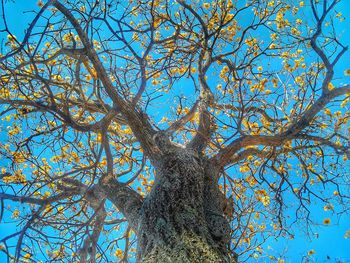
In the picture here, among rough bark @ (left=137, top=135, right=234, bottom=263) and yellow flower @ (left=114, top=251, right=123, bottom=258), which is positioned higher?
yellow flower @ (left=114, top=251, right=123, bottom=258)

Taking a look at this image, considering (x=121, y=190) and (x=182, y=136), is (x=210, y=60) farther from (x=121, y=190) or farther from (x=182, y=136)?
(x=121, y=190)

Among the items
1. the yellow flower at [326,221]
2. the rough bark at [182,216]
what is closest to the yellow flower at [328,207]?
the yellow flower at [326,221]

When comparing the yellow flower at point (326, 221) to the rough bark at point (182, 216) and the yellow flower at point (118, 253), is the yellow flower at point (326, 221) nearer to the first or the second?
the rough bark at point (182, 216)

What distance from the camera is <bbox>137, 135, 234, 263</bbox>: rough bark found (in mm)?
2570

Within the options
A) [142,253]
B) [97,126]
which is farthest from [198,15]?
[142,253]

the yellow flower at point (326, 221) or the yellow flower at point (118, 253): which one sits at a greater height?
the yellow flower at point (118, 253)

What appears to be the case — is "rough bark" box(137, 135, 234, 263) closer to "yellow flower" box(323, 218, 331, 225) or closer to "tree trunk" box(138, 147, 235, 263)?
"tree trunk" box(138, 147, 235, 263)

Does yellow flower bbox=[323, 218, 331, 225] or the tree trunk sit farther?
yellow flower bbox=[323, 218, 331, 225]

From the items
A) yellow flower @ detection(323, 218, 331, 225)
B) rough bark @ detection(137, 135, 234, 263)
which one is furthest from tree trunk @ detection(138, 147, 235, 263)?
yellow flower @ detection(323, 218, 331, 225)

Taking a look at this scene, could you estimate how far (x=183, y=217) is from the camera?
2.89 meters

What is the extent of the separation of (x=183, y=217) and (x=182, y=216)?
2 cm

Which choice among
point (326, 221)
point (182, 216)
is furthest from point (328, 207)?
point (182, 216)

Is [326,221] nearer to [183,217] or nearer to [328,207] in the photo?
[328,207]

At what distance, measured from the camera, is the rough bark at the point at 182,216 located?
101 inches
